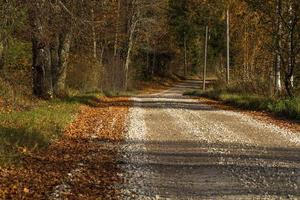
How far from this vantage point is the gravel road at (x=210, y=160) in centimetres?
789

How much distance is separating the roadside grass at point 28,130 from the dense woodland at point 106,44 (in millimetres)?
3118

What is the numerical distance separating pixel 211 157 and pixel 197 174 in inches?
65.6

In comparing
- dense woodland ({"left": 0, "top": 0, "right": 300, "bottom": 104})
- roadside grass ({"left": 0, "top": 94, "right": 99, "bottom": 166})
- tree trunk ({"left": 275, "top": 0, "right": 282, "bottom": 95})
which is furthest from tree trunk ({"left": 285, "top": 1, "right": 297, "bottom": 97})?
roadside grass ({"left": 0, "top": 94, "right": 99, "bottom": 166})

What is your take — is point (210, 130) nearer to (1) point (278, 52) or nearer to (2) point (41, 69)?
(2) point (41, 69)

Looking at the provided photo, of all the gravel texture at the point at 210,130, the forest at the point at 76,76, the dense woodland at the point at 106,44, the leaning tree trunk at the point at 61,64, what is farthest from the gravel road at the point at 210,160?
the leaning tree trunk at the point at 61,64

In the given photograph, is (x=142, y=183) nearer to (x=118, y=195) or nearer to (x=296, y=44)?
(x=118, y=195)

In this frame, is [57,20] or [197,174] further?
[57,20]

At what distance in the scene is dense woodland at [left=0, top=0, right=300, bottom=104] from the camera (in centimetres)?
1976

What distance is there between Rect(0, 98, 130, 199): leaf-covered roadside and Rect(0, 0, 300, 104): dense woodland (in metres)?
5.89

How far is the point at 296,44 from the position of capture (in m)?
23.8

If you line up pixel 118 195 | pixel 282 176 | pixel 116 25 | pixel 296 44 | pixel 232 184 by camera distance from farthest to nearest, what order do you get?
pixel 116 25
pixel 296 44
pixel 282 176
pixel 232 184
pixel 118 195

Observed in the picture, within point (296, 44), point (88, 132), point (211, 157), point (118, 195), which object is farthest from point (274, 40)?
point (118, 195)

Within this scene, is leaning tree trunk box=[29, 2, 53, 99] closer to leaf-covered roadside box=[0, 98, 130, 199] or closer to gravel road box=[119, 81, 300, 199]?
gravel road box=[119, 81, 300, 199]

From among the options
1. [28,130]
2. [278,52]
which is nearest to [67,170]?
[28,130]
